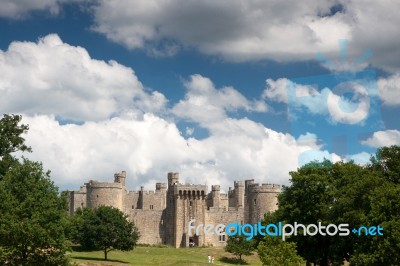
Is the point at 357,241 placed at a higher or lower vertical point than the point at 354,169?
lower

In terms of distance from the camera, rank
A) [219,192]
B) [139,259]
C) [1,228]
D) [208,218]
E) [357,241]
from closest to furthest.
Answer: [1,228], [357,241], [139,259], [208,218], [219,192]

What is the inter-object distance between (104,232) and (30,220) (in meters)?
32.6

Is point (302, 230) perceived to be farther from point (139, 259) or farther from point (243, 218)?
point (243, 218)

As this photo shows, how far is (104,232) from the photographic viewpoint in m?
73.5

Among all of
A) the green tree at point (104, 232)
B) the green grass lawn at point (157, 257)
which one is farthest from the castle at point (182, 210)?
the green tree at point (104, 232)

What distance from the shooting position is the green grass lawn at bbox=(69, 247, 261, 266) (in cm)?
6562

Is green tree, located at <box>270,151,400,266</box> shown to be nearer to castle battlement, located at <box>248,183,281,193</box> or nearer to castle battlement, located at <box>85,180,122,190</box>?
castle battlement, located at <box>248,183,281,193</box>

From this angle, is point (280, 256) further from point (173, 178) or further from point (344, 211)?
point (173, 178)

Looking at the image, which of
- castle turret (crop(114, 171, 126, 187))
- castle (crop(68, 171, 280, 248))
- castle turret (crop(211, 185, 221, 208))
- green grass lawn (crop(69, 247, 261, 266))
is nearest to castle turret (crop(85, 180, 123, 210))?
castle (crop(68, 171, 280, 248))

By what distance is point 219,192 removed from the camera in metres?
105

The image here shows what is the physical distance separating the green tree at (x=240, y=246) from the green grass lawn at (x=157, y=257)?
1.34 m

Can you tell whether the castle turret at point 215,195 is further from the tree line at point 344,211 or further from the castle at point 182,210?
the tree line at point 344,211

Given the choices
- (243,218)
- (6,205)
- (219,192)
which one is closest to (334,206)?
(6,205)

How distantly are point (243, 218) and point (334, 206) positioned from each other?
47.7 meters
